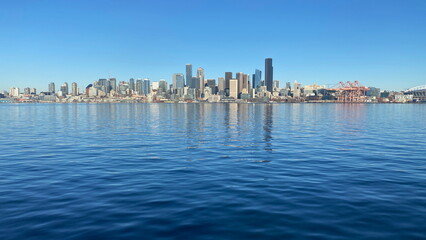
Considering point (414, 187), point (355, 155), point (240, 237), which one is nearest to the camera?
point (240, 237)

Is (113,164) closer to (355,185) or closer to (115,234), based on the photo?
(115,234)

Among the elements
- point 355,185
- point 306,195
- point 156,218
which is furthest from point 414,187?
point 156,218

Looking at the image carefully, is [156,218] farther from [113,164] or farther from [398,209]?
[113,164]

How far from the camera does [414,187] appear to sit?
16922 mm

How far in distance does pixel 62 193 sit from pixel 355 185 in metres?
15.8

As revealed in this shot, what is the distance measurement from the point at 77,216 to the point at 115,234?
2.65 metres

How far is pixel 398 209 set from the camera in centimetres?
1338

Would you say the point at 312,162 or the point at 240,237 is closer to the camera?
the point at 240,237

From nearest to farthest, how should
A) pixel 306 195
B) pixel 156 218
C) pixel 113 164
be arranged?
pixel 156 218
pixel 306 195
pixel 113 164

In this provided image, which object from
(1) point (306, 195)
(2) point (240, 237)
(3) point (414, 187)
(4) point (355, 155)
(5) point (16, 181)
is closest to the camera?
(2) point (240, 237)

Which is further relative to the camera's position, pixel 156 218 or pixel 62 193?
pixel 62 193

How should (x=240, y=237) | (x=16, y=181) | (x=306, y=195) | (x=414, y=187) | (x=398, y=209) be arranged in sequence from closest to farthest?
1. (x=240, y=237)
2. (x=398, y=209)
3. (x=306, y=195)
4. (x=414, y=187)
5. (x=16, y=181)

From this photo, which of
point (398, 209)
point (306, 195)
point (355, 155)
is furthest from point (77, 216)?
point (355, 155)

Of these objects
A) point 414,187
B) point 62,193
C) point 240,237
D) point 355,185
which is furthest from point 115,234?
point 414,187
